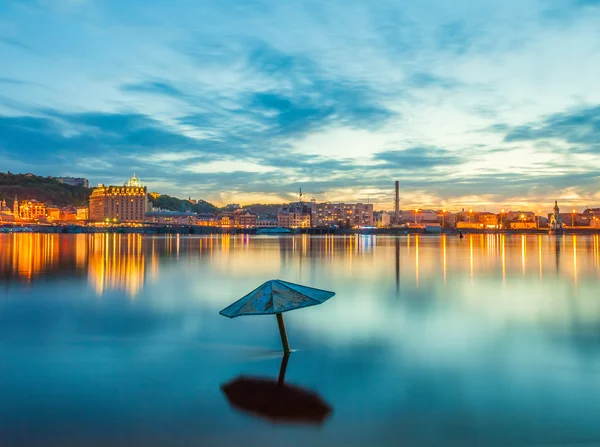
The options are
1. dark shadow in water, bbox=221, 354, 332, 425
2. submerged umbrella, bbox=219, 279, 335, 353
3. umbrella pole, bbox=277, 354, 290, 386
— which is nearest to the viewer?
dark shadow in water, bbox=221, 354, 332, 425

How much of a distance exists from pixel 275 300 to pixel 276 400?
230cm

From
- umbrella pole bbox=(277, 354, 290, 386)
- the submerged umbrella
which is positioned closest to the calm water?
umbrella pole bbox=(277, 354, 290, 386)

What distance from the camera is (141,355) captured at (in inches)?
419

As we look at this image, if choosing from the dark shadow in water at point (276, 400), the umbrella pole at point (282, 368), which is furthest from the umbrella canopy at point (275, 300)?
the dark shadow in water at point (276, 400)

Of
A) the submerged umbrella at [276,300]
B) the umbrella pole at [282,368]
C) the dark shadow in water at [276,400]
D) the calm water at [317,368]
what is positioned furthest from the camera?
the submerged umbrella at [276,300]

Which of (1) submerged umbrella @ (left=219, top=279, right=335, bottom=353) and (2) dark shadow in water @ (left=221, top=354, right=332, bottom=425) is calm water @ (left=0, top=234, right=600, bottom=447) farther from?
(1) submerged umbrella @ (left=219, top=279, right=335, bottom=353)

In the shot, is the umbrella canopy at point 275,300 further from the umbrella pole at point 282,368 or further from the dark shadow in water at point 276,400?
the dark shadow in water at point 276,400

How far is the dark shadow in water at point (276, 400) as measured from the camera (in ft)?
23.5

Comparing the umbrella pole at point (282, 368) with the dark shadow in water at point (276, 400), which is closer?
the dark shadow in water at point (276, 400)

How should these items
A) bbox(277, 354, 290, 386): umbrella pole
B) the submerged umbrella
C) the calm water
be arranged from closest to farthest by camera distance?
1. the calm water
2. bbox(277, 354, 290, 386): umbrella pole
3. the submerged umbrella

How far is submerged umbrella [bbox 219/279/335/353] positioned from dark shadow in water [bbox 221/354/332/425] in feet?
3.82

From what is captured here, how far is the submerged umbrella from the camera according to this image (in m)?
9.72

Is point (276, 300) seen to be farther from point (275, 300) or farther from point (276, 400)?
point (276, 400)

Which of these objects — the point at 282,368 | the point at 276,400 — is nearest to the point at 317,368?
the point at 282,368
